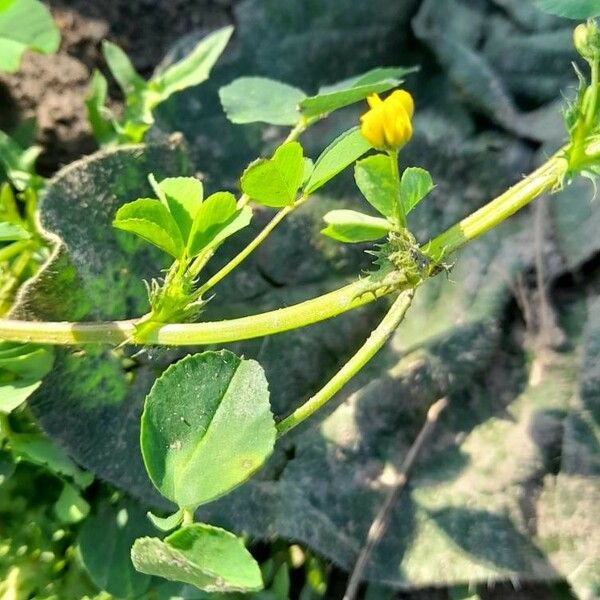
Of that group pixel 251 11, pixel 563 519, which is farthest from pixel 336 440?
pixel 251 11

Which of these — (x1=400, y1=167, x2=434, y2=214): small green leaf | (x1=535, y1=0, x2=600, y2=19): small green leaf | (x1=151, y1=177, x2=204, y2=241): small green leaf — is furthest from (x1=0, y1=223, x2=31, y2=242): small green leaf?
(x1=535, y1=0, x2=600, y2=19): small green leaf

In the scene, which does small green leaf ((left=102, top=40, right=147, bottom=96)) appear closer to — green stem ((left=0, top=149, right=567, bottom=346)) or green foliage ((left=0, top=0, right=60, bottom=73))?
green foliage ((left=0, top=0, right=60, bottom=73))

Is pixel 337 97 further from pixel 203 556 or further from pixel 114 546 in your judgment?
pixel 114 546

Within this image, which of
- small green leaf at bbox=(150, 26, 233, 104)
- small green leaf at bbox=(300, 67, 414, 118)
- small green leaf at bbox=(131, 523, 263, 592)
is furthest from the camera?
small green leaf at bbox=(150, 26, 233, 104)

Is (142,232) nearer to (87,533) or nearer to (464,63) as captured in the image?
(87,533)

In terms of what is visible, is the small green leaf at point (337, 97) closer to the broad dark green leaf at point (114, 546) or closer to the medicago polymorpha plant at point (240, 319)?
the medicago polymorpha plant at point (240, 319)

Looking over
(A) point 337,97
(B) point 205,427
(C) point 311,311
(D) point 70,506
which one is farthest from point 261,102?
(D) point 70,506
